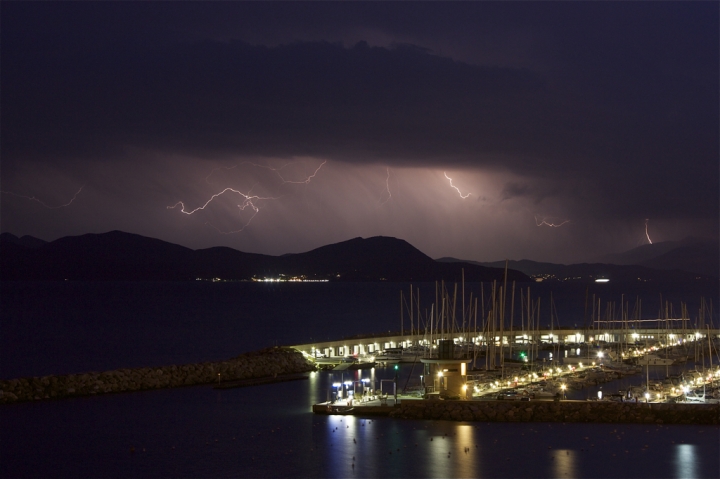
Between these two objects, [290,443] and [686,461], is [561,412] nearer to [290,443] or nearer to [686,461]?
[686,461]

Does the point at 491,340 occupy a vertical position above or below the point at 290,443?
above

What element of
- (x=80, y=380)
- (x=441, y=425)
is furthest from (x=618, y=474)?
(x=80, y=380)

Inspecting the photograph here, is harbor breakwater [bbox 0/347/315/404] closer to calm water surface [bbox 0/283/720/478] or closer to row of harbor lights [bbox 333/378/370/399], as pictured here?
calm water surface [bbox 0/283/720/478]

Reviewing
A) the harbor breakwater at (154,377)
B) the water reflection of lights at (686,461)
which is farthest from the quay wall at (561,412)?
Result: the harbor breakwater at (154,377)

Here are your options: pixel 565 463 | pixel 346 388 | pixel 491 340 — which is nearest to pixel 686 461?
pixel 565 463

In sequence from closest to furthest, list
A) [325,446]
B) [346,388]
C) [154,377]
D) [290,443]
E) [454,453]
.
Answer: [454,453] → [325,446] → [290,443] → [346,388] → [154,377]
